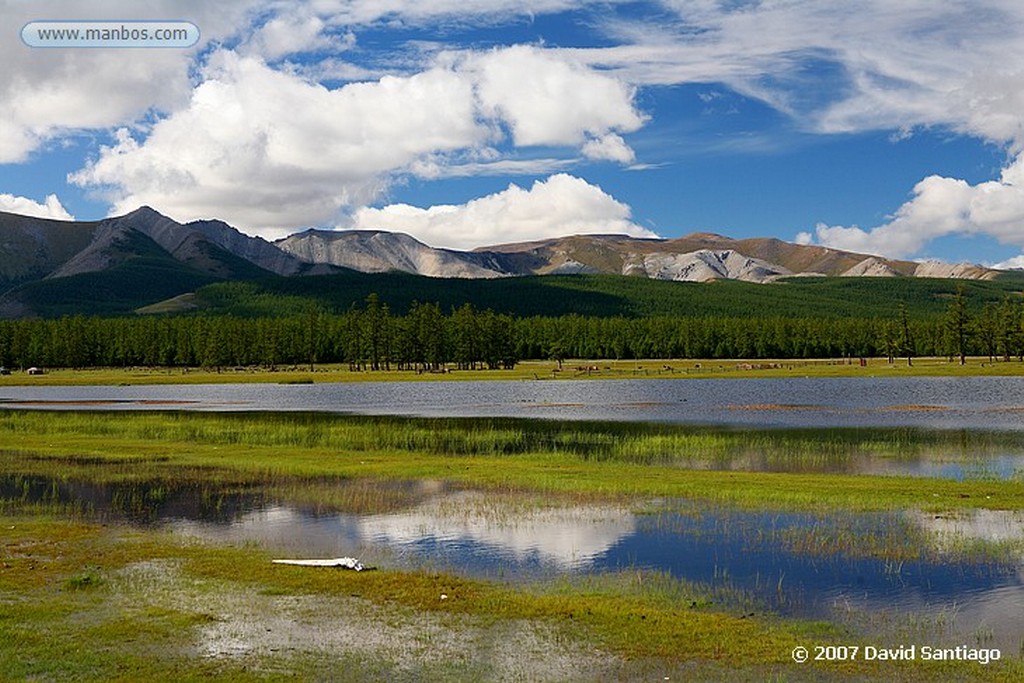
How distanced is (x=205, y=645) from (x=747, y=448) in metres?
43.8

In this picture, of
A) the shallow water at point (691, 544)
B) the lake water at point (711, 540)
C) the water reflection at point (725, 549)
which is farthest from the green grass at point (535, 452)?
the water reflection at point (725, 549)

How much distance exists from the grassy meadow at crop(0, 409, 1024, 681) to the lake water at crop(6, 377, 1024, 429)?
30980 mm

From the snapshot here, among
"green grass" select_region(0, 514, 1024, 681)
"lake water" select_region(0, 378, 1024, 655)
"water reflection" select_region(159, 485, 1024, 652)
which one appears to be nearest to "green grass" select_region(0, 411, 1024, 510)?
"lake water" select_region(0, 378, 1024, 655)

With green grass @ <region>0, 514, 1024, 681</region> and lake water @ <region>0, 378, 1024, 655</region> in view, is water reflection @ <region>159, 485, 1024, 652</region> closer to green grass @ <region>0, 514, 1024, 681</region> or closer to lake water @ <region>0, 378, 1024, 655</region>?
lake water @ <region>0, 378, 1024, 655</region>

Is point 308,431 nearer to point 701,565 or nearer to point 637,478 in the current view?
point 637,478

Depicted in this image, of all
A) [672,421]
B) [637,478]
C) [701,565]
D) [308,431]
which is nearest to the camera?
[701,565]

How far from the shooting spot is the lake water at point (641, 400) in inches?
3221

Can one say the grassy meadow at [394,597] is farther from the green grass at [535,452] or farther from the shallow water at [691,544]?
the shallow water at [691,544]

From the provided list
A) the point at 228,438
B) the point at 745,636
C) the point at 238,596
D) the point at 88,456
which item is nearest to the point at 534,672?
the point at 745,636

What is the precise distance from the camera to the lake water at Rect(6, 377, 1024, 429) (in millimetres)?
81812

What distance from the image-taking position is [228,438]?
2744 inches

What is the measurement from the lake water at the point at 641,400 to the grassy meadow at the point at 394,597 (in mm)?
30980

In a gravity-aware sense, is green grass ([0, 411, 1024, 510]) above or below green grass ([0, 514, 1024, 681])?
below

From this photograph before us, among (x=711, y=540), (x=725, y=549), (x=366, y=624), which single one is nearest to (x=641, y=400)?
(x=711, y=540)
